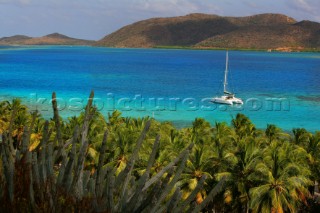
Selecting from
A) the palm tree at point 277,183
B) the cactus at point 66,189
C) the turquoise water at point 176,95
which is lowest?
the turquoise water at point 176,95

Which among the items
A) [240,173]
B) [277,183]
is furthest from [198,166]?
[277,183]

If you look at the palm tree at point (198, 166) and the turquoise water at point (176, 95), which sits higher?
the palm tree at point (198, 166)

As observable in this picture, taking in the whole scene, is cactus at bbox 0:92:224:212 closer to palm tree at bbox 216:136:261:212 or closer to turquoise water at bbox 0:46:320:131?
palm tree at bbox 216:136:261:212

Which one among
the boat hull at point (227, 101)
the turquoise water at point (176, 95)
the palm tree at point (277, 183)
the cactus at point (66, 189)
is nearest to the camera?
the cactus at point (66, 189)

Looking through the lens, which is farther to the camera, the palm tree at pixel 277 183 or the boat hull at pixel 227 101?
the boat hull at pixel 227 101

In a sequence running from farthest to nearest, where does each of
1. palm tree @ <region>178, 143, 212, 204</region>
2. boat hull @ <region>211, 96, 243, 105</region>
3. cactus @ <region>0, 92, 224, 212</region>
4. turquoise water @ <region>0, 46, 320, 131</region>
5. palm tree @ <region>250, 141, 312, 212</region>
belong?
boat hull @ <region>211, 96, 243, 105</region>
turquoise water @ <region>0, 46, 320, 131</region>
palm tree @ <region>178, 143, 212, 204</region>
palm tree @ <region>250, 141, 312, 212</region>
cactus @ <region>0, 92, 224, 212</region>

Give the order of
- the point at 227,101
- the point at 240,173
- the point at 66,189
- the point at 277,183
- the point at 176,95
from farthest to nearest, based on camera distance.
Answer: the point at 176,95 → the point at 227,101 → the point at 240,173 → the point at 277,183 → the point at 66,189

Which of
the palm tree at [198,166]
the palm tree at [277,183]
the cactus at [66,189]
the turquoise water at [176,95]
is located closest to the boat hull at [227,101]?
the turquoise water at [176,95]

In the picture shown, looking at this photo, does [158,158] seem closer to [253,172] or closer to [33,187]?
[253,172]

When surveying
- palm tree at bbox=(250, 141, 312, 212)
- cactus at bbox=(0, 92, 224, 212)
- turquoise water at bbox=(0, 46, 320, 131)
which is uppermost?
cactus at bbox=(0, 92, 224, 212)

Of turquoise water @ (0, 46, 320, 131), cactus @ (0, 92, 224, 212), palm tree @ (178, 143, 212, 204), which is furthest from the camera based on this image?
turquoise water @ (0, 46, 320, 131)

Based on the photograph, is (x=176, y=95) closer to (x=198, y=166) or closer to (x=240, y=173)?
(x=198, y=166)

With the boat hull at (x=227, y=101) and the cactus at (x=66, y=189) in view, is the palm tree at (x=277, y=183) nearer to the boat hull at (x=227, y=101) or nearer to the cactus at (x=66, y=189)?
the cactus at (x=66, y=189)

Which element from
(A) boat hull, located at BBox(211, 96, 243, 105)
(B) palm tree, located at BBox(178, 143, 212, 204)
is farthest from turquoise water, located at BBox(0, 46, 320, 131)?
(B) palm tree, located at BBox(178, 143, 212, 204)
